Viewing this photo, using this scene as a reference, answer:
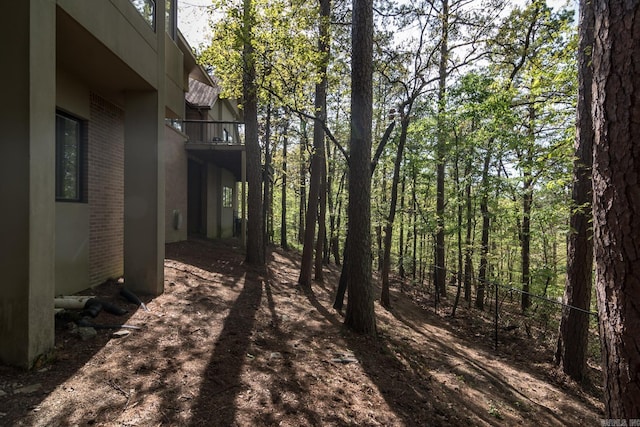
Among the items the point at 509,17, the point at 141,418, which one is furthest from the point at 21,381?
the point at 509,17

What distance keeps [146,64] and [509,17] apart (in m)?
7.63

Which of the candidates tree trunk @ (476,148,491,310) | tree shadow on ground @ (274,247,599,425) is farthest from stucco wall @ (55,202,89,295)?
tree trunk @ (476,148,491,310)

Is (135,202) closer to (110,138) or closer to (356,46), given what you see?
(110,138)

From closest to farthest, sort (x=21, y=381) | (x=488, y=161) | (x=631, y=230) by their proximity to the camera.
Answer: (x=631, y=230) → (x=21, y=381) → (x=488, y=161)

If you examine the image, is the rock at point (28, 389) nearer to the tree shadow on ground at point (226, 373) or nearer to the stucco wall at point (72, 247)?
the tree shadow on ground at point (226, 373)

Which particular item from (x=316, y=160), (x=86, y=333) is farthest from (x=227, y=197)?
(x=86, y=333)

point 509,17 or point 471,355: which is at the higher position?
point 509,17

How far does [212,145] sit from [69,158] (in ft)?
23.7

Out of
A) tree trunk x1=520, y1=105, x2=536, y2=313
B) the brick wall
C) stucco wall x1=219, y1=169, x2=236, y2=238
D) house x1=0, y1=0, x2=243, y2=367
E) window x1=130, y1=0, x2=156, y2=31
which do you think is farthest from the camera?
stucco wall x1=219, y1=169, x2=236, y2=238

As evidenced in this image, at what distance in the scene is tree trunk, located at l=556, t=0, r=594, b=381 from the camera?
5.15 m

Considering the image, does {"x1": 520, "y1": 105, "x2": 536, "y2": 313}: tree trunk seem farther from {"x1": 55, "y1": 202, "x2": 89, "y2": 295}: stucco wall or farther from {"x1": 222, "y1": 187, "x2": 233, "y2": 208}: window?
{"x1": 222, "y1": 187, "x2": 233, "y2": 208}: window

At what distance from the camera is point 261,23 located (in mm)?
6227

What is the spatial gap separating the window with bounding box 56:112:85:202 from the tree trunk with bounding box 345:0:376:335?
4.58 m

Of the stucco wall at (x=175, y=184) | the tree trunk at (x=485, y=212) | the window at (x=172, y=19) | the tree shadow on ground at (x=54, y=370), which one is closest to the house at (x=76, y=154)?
the tree shadow on ground at (x=54, y=370)
